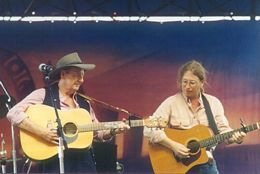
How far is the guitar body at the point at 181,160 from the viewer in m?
6.62

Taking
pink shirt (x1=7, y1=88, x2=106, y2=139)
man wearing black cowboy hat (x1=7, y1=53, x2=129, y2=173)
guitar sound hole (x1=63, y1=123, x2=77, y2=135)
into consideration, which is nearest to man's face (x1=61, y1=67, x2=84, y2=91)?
man wearing black cowboy hat (x1=7, y1=53, x2=129, y2=173)

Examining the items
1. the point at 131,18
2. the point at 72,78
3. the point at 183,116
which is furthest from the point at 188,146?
the point at 131,18

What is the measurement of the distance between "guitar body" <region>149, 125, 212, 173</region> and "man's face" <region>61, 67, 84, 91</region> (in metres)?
1.08

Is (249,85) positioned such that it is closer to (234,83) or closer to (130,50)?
(234,83)

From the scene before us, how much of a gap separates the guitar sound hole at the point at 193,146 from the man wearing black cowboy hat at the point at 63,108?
77 centimetres

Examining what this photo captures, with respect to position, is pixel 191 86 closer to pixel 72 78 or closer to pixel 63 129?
pixel 72 78

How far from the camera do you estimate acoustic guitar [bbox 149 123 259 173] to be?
6617 mm


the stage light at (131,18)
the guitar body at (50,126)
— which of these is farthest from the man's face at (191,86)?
the guitar body at (50,126)

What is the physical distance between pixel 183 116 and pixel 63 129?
159 centimetres

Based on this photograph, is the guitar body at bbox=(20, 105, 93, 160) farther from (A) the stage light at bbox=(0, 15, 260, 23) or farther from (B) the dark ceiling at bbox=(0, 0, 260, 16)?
(B) the dark ceiling at bbox=(0, 0, 260, 16)

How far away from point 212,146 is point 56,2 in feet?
10.8

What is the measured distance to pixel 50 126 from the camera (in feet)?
19.9

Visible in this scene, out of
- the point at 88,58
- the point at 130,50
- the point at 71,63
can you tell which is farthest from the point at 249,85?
the point at 71,63

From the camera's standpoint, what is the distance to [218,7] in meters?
8.80
